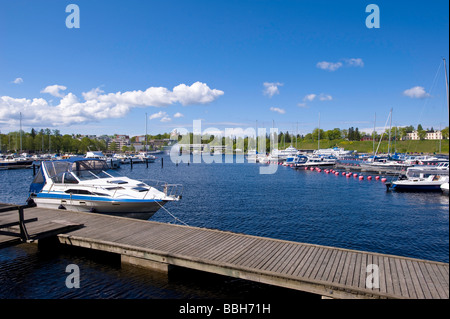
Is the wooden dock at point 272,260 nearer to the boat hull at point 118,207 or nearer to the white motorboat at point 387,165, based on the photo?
the boat hull at point 118,207

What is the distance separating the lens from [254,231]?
18422 millimetres

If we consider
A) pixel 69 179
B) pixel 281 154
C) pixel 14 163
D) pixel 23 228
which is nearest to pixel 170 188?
pixel 69 179

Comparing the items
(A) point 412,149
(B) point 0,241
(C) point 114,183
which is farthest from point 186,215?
(A) point 412,149

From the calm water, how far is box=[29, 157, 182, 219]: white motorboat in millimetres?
3978

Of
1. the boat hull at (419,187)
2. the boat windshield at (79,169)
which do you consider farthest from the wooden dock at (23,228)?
the boat hull at (419,187)

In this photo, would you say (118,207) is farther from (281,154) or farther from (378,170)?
(281,154)

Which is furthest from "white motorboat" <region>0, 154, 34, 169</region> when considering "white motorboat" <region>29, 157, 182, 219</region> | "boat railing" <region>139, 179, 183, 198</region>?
"white motorboat" <region>29, 157, 182, 219</region>

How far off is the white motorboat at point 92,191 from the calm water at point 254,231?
3.98 metres

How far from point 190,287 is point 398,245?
12306 millimetres

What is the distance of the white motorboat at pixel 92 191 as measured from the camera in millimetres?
17797

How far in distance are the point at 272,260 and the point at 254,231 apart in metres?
8.51

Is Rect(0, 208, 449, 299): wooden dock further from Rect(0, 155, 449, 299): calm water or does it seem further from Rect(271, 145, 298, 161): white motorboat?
Rect(271, 145, 298, 161): white motorboat

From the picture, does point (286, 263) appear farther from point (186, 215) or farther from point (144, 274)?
point (186, 215)
